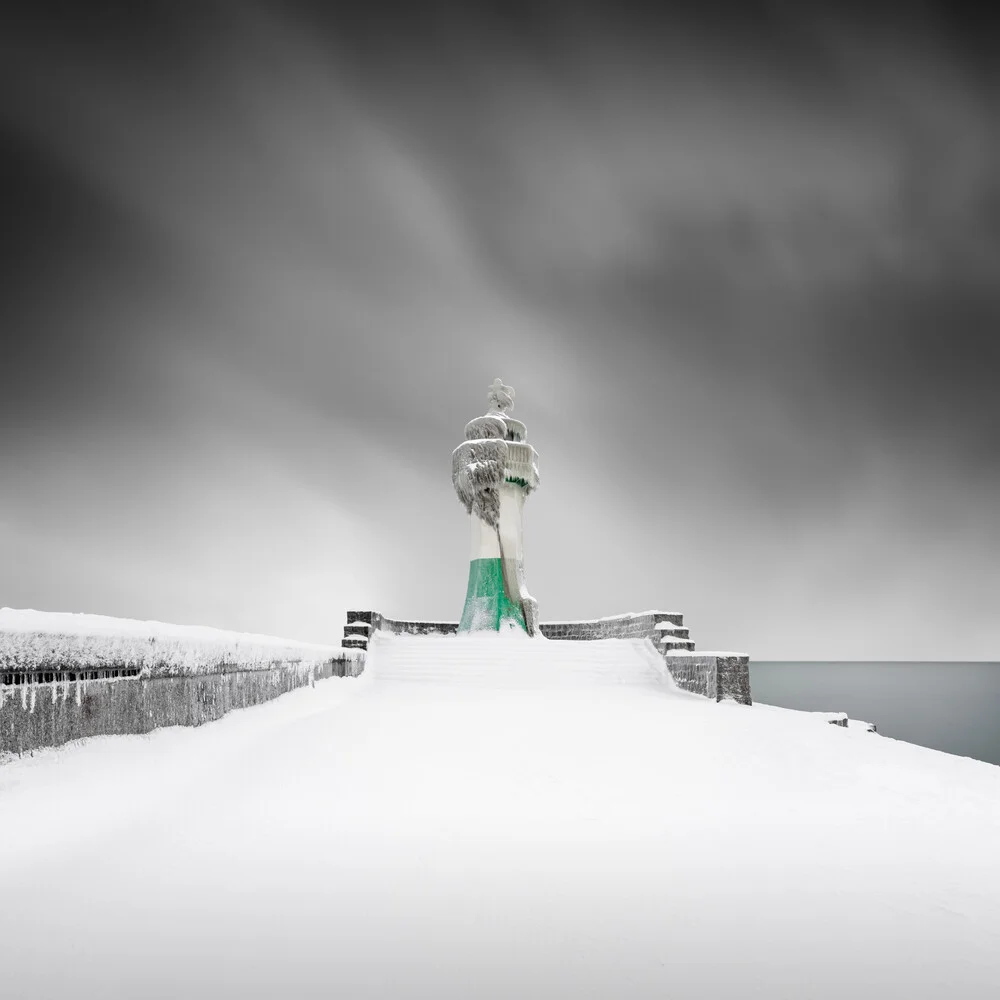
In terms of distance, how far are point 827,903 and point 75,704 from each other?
13.0ft

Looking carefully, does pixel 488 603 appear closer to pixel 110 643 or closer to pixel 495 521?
pixel 495 521

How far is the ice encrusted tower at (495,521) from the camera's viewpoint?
1509cm

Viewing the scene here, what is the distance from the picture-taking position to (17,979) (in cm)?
175

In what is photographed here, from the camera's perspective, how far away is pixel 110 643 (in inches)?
139

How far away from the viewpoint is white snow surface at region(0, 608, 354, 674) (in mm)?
2963

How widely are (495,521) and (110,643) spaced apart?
12.0 metres

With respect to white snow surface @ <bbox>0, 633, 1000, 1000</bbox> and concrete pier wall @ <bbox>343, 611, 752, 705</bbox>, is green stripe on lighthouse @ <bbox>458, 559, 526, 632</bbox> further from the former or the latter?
white snow surface @ <bbox>0, 633, 1000, 1000</bbox>

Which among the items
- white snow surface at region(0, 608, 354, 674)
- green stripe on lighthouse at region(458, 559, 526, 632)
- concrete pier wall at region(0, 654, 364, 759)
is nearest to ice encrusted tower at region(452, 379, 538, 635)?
green stripe on lighthouse at region(458, 559, 526, 632)

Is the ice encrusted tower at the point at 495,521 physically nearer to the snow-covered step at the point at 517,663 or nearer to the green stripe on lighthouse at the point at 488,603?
the green stripe on lighthouse at the point at 488,603

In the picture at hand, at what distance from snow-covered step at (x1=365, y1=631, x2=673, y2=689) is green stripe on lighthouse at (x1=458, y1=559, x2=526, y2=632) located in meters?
1.77

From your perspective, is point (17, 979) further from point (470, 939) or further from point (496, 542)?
point (496, 542)

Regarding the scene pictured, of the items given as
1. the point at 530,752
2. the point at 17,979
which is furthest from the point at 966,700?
the point at 17,979

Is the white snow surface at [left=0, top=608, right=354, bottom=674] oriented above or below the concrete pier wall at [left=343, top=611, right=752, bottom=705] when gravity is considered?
above

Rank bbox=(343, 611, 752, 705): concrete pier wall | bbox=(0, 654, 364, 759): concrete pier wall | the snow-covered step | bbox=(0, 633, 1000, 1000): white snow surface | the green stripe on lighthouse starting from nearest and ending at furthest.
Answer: bbox=(0, 633, 1000, 1000): white snow surface → bbox=(0, 654, 364, 759): concrete pier wall → bbox=(343, 611, 752, 705): concrete pier wall → the snow-covered step → the green stripe on lighthouse
